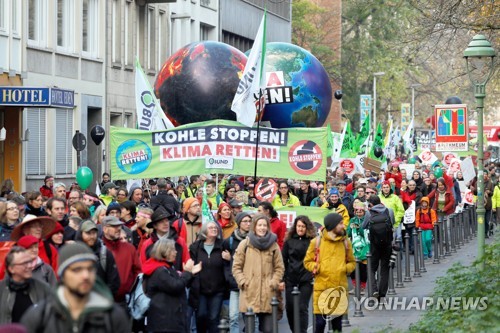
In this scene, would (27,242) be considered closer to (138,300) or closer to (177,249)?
(138,300)

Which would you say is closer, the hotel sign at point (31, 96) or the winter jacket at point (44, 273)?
the winter jacket at point (44, 273)

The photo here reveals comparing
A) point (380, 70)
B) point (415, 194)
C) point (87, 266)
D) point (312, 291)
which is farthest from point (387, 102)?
point (87, 266)

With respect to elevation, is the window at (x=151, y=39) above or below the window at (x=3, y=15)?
above

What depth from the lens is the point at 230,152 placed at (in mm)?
20547

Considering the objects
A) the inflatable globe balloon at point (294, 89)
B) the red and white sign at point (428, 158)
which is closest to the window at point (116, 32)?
the inflatable globe balloon at point (294, 89)

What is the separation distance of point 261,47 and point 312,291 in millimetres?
7235

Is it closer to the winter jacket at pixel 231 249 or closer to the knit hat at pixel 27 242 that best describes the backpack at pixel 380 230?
the winter jacket at pixel 231 249

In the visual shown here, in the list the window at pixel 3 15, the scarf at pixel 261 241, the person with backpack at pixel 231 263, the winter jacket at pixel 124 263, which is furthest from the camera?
the window at pixel 3 15

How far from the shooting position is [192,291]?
14797 mm

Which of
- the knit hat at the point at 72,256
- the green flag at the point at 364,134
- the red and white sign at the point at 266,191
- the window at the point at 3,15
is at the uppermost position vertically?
the window at the point at 3,15

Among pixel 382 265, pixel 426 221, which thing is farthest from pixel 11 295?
pixel 426 221

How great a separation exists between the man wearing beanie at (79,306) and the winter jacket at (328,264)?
23.8 feet

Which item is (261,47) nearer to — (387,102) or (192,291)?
(192,291)
